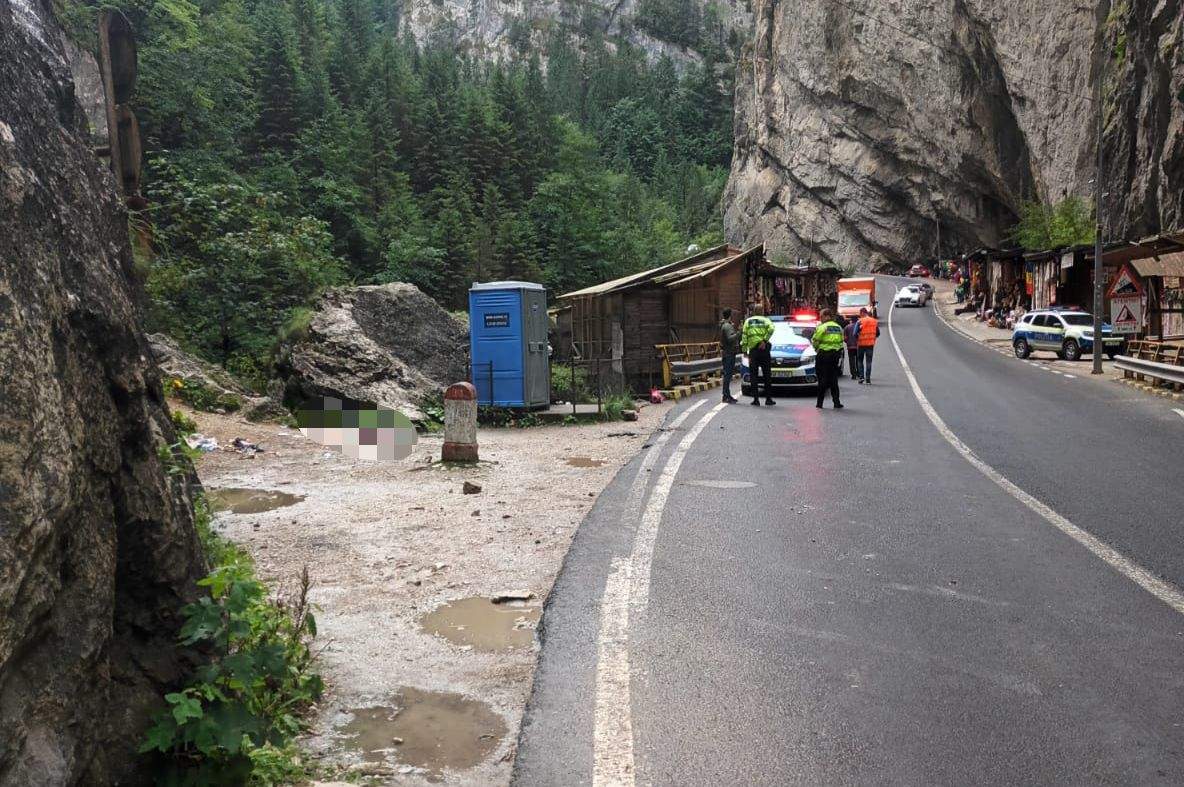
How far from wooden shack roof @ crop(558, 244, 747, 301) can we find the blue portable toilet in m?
13.1

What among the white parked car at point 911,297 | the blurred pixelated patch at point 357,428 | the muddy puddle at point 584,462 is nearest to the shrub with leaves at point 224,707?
the muddy puddle at point 584,462

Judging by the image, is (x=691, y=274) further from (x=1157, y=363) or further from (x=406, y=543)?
(x=406, y=543)

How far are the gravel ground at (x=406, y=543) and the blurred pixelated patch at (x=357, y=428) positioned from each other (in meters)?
0.32

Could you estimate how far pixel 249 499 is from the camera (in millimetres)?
9289

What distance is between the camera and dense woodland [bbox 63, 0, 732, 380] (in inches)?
851

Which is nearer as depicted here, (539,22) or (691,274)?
(691,274)

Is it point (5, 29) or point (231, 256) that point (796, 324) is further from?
point (5, 29)

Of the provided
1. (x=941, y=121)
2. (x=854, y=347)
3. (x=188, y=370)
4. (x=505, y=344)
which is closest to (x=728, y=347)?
(x=505, y=344)

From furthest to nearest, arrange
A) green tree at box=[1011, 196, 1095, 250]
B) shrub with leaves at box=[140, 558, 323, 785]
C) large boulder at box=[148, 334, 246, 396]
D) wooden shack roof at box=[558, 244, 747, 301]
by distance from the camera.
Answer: green tree at box=[1011, 196, 1095, 250]
wooden shack roof at box=[558, 244, 747, 301]
large boulder at box=[148, 334, 246, 396]
shrub with leaves at box=[140, 558, 323, 785]

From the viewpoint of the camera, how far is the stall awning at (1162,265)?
79.9 ft

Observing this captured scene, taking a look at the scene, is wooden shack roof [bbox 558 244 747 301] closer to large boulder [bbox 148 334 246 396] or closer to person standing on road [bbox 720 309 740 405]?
person standing on road [bbox 720 309 740 405]

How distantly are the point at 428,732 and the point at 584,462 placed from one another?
800cm

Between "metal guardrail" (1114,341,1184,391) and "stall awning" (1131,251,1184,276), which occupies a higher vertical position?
"stall awning" (1131,251,1184,276)

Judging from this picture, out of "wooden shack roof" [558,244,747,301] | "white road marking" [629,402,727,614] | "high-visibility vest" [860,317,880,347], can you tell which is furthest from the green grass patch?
"wooden shack roof" [558,244,747,301]
